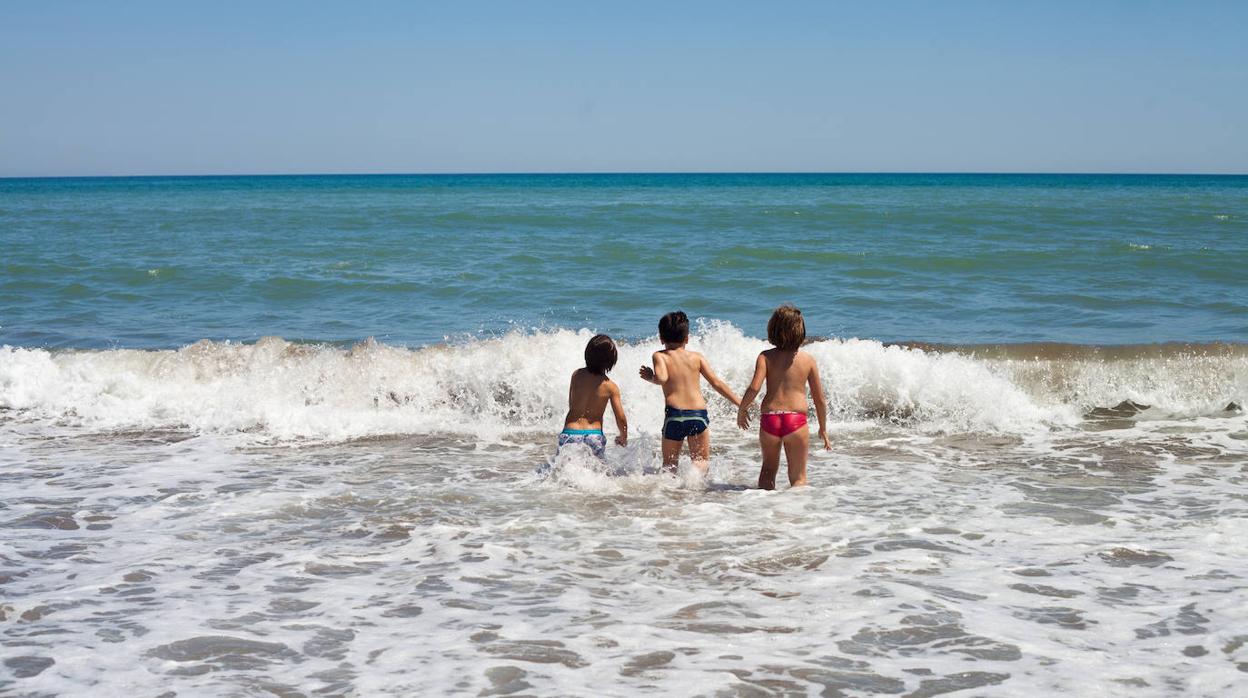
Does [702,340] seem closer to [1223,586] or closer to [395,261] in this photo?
[1223,586]

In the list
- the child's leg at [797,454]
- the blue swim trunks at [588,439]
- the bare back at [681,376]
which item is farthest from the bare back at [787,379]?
the blue swim trunks at [588,439]

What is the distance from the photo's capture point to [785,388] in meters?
7.29

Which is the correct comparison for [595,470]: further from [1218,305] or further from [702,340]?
[1218,305]

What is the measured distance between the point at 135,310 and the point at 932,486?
44.5 ft

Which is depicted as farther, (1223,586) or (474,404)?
(474,404)

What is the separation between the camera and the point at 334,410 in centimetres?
1050

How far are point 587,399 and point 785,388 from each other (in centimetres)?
144

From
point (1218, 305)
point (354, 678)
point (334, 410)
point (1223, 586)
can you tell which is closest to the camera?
point (354, 678)

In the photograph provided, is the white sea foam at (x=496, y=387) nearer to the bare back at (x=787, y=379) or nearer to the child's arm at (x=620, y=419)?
the child's arm at (x=620, y=419)

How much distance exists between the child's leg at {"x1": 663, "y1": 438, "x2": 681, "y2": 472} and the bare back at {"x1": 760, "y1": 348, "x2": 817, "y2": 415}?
2.59 feet

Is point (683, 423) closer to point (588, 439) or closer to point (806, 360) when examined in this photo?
point (588, 439)

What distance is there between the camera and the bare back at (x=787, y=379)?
728 centimetres

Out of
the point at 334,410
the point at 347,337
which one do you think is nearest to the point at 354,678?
the point at 334,410

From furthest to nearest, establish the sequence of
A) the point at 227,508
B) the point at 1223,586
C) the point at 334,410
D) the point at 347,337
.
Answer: the point at 347,337
the point at 334,410
the point at 227,508
the point at 1223,586
